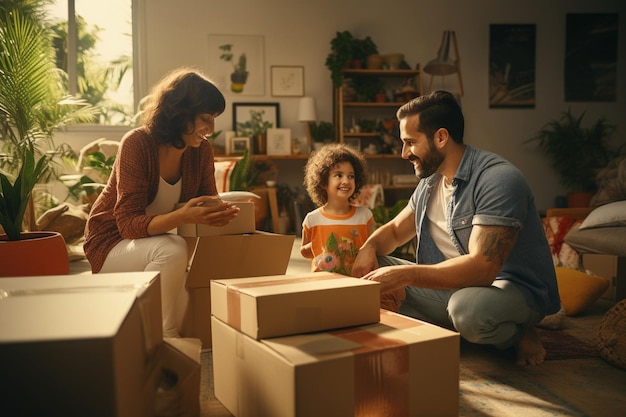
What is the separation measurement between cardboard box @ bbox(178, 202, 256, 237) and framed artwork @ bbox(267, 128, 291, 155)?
411 cm

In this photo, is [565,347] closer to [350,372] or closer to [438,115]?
[438,115]

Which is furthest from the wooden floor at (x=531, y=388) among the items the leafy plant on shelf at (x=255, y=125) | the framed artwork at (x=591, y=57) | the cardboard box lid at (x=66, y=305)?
the framed artwork at (x=591, y=57)

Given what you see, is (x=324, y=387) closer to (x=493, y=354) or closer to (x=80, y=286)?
(x=80, y=286)

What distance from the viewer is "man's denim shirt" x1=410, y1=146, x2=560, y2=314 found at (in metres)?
1.64

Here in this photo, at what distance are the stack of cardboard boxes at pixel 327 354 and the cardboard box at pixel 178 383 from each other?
102 mm

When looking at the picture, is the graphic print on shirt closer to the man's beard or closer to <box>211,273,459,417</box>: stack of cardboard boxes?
the man's beard

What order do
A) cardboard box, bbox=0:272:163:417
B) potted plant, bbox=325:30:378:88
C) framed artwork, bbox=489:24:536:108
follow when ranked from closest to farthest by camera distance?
cardboard box, bbox=0:272:163:417
potted plant, bbox=325:30:378:88
framed artwork, bbox=489:24:536:108

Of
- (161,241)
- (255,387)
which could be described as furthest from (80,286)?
(161,241)

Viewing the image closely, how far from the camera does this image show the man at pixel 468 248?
5.28 feet

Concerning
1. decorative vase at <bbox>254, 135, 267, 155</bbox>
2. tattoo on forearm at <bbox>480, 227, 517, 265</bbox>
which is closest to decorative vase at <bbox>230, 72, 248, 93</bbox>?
decorative vase at <bbox>254, 135, 267, 155</bbox>

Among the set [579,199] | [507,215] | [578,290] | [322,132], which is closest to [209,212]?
[507,215]

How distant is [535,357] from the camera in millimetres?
1766

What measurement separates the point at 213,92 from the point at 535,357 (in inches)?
55.7

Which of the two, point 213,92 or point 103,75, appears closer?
point 213,92
